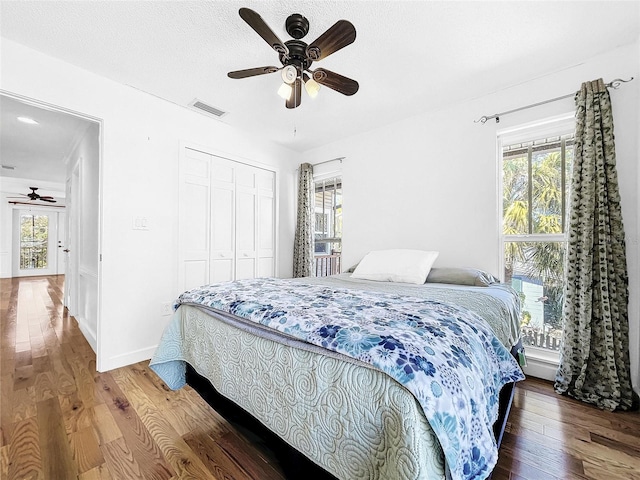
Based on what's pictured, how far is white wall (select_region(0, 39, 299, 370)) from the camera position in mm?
2328

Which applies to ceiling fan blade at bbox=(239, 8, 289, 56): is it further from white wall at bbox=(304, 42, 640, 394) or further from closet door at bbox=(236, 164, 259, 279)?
closet door at bbox=(236, 164, 259, 279)

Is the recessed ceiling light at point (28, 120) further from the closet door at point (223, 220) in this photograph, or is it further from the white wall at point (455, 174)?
the white wall at point (455, 174)

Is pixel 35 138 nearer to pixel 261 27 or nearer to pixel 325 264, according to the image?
pixel 261 27

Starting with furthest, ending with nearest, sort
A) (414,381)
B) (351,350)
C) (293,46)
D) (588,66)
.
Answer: (588,66)
(293,46)
(351,350)
(414,381)

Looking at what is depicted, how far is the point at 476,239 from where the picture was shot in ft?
8.89

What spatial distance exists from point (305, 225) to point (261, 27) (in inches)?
105

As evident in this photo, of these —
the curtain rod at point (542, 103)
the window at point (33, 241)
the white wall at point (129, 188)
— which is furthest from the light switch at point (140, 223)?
the window at point (33, 241)

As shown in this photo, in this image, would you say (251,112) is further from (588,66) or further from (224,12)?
(588,66)

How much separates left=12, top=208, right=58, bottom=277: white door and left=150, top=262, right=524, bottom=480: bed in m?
10.2

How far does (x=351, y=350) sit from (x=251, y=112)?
297 centimetres

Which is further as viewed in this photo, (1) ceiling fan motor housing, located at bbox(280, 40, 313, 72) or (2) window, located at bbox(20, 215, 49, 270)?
(2) window, located at bbox(20, 215, 49, 270)

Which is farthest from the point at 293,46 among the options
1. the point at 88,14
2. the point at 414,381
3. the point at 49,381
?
the point at 49,381

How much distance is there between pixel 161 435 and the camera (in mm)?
1636

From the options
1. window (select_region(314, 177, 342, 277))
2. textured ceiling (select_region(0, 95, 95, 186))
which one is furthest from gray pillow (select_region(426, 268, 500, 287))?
textured ceiling (select_region(0, 95, 95, 186))
